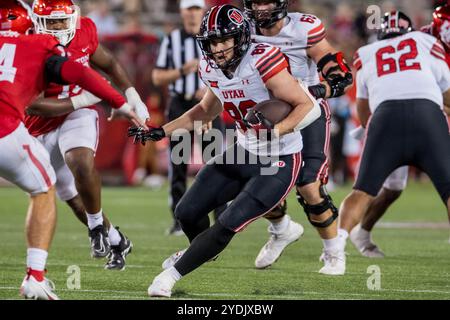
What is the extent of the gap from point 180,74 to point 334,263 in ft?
10.5

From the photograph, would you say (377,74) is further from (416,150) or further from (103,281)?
Result: (103,281)

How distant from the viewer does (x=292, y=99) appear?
202 inches

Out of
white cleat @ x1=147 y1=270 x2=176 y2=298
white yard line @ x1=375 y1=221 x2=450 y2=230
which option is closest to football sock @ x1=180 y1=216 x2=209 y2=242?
white cleat @ x1=147 y1=270 x2=176 y2=298

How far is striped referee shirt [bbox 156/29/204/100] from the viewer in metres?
8.69

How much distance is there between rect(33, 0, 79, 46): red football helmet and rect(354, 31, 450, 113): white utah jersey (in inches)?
78.8

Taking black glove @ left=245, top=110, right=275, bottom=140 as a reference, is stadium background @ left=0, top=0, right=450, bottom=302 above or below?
below

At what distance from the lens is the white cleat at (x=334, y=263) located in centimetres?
600

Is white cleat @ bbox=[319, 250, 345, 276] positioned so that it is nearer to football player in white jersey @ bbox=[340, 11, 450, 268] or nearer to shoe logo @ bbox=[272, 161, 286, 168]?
football player in white jersey @ bbox=[340, 11, 450, 268]

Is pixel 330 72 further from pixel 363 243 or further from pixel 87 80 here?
pixel 363 243

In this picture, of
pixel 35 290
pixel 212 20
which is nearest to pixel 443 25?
pixel 212 20

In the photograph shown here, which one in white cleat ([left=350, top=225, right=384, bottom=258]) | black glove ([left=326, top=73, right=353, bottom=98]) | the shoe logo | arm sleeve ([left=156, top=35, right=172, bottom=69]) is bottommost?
white cleat ([left=350, top=225, right=384, bottom=258])

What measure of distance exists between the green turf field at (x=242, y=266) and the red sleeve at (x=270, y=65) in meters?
1.19

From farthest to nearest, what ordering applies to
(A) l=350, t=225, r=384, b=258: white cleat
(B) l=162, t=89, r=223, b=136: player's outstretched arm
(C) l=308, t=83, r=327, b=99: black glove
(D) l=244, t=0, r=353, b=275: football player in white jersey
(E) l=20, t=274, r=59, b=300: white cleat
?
(A) l=350, t=225, r=384, b=258: white cleat, (D) l=244, t=0, r=353, b=275: football player in white jersey, (B) l=162, t=89, r=223, b=136: player's outstretched arm, (C) l=308, t=83, r=327, b=99: black glove, (E) l=20, t=274, r=59, b=300: white cleat

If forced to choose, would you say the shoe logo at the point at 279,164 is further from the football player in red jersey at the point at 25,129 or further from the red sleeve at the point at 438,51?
the red sleeve at the point at 438,51
